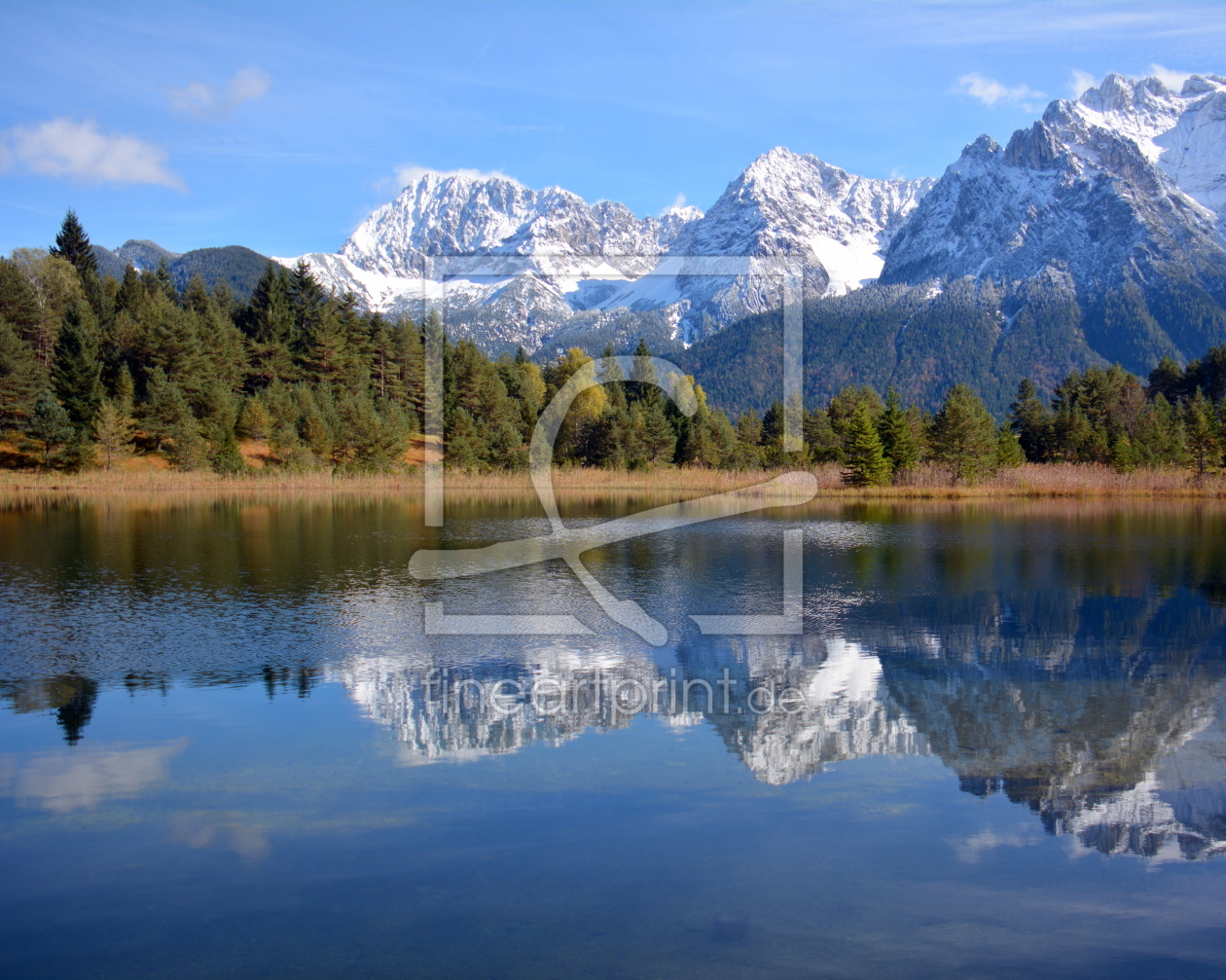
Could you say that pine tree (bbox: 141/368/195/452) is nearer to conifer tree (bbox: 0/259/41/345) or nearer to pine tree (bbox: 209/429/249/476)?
pine tree (bbox: 209/429/249/476)

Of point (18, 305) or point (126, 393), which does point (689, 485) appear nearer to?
point (126, 393)

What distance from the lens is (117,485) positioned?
60.7 meters

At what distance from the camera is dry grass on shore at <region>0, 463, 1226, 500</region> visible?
5881 cm

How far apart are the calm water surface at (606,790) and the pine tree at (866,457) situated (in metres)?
38.6

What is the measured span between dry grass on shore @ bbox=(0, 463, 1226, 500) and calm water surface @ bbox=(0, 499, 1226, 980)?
131ft

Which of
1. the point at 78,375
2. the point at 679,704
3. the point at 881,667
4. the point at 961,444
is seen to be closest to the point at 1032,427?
the point at 961,444

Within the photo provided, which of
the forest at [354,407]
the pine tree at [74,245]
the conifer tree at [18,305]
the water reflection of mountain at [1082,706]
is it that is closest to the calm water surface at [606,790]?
the water reflection of mountain at [1082,706]

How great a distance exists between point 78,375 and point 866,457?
54.1 meters

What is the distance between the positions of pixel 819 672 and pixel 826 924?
26.1 feet

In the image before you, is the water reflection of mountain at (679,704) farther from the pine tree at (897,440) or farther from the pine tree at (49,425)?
the pine tree at (49,425)

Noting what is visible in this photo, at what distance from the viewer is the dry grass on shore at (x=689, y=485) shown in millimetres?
58812

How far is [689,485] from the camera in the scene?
67750 mm

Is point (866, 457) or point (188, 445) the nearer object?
point (866, 457)

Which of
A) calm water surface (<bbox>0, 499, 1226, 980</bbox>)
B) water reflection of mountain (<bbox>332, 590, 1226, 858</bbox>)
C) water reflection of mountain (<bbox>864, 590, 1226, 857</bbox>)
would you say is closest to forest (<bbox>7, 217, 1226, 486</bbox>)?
water reflection of mountain (<bbox>864, 590, 1226, 857</bbox>)
